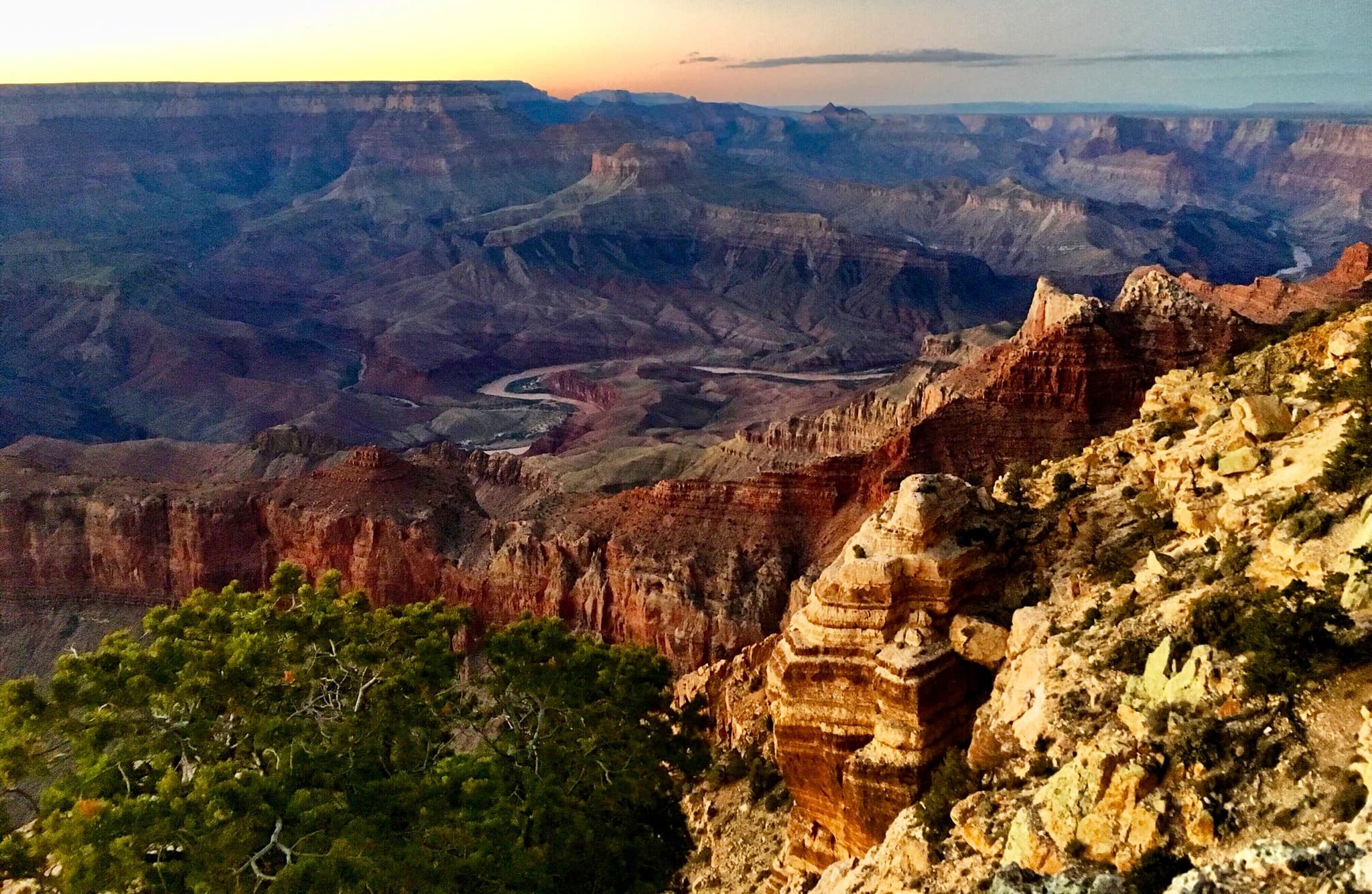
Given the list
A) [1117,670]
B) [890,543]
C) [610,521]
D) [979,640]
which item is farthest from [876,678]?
[610,521]

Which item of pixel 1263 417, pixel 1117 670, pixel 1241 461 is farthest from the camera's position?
pixel 1263 417

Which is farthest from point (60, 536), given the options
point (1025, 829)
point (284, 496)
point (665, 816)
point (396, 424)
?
point (396, 424)

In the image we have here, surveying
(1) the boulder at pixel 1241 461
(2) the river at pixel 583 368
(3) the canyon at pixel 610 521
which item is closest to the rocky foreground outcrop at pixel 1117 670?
(1) the boulder at pixel 1241 461

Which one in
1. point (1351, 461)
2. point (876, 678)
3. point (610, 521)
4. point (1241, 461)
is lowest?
point (610, 521)

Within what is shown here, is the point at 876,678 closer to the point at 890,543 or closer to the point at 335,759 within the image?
the point at 890,543

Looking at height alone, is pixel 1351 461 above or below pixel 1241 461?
above

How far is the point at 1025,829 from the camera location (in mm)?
14562

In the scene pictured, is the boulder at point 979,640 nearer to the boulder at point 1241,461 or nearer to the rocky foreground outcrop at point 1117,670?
the rocky foreground outcrop at point 1117,670

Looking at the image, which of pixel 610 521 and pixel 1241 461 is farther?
pixel 610 521

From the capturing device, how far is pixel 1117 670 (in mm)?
17141

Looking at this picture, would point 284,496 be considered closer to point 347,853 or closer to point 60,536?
point 60,536

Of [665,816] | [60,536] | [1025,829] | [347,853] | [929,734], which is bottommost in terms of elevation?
[60,536]

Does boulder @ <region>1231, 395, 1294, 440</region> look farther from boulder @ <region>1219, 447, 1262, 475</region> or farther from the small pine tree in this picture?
the small pine tree

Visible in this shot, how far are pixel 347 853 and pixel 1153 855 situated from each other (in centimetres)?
Result: 1233
